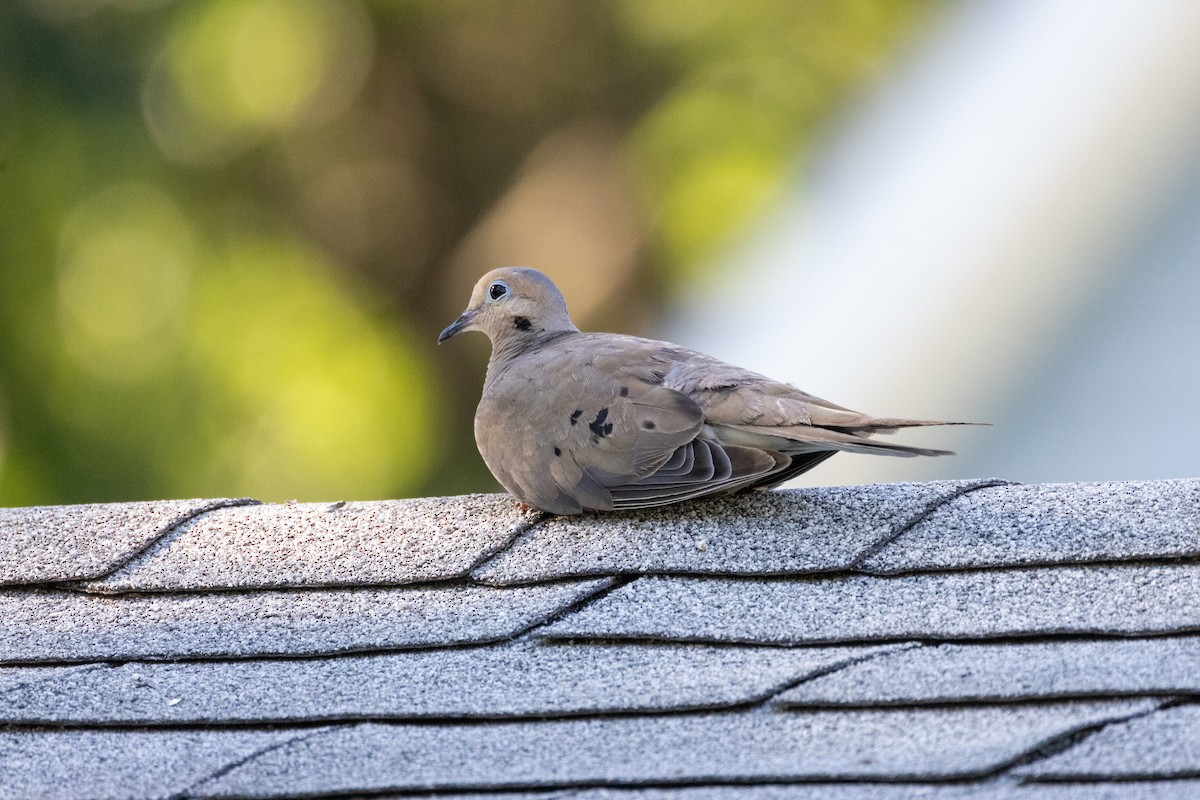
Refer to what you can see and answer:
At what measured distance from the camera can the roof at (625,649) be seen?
164 centimetres

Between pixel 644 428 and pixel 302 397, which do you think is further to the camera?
pixel 302 397

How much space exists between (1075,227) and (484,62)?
12.6 ft

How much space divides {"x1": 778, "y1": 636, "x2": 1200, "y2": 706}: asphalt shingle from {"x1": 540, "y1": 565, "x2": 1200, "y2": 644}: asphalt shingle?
0.15ft

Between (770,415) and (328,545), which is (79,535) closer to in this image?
(328,545)

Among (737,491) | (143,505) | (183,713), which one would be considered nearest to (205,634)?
(183,713)

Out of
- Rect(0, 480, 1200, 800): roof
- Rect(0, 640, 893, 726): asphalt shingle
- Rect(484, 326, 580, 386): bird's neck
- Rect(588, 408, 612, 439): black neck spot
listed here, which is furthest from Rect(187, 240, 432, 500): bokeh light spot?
Rect(0, 640, 893, 726): asphalt shingle

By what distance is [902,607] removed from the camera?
2031 millimetres

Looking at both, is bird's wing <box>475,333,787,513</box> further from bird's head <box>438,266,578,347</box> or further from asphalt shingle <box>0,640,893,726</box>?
asphalt shingle <box>0,640,893,726</box>

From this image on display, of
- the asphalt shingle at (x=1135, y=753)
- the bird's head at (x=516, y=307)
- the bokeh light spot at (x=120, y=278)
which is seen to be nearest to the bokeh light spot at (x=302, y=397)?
the bokeh light spot at (x=120, y=278)

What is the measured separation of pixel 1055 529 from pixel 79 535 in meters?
1.75

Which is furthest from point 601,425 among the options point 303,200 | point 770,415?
point 303,200

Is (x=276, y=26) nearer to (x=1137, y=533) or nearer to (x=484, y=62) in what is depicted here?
(x=484, y=62)

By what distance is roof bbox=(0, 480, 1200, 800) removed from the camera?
1.64 m

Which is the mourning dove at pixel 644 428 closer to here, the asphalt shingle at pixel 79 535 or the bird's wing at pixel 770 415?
the bird's wing at pixel 770 415
